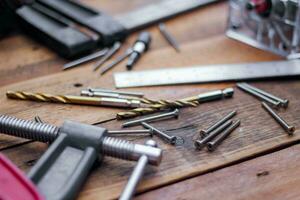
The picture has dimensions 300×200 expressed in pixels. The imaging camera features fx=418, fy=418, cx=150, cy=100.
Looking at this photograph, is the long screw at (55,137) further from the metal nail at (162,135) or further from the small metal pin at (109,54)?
the small metal pin at (109,54)

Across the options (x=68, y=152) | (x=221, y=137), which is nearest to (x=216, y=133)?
(x=221, y=137)

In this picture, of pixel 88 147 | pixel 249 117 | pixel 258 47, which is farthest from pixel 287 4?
pixel 88 147

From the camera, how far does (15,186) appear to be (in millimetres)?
538

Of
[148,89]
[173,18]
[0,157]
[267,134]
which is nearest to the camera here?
[0,157]

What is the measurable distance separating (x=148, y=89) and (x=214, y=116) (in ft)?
0.49

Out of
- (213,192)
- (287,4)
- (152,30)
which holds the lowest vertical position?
(213,192)

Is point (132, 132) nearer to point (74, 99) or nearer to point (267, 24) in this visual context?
point (74, 99)

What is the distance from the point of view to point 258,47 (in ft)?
3.11

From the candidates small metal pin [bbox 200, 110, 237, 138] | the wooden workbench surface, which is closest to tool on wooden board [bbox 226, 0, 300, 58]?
the wooden workbench surface

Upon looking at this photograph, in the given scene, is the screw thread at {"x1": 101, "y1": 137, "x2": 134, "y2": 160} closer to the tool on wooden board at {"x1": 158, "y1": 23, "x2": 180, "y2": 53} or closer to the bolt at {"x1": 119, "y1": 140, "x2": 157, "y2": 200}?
the bolt at {"x1": 119, "y1": 140, "x2": 157, "y2": 200}

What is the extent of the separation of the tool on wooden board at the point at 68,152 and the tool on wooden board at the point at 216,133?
0.34 ft

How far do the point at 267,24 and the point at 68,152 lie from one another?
57cm

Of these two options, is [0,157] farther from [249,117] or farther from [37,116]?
[249,117]

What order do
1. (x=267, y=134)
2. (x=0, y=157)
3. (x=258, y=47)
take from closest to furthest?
(x=0, y=157) → (x=267, y=134) → (x=258, y=47)
